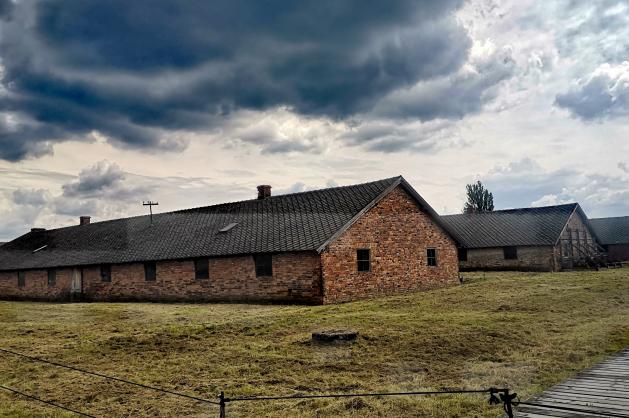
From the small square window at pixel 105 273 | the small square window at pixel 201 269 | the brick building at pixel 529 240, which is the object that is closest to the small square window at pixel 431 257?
the brick building at pixel 529 240

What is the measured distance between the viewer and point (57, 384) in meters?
11.1

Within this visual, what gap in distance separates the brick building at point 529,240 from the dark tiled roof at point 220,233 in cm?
1254

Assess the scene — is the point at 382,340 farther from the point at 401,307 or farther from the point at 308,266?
the point at 308,266

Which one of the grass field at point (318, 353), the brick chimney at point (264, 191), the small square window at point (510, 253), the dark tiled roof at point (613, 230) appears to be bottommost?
the grass field at point (318, 353)

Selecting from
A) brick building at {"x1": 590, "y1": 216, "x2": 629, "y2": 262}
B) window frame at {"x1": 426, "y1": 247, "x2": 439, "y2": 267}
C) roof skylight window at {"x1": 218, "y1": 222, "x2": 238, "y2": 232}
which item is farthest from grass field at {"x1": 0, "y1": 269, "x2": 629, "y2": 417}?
brick building at {"x1": 590, "y1": 216, "x2": 629, "y2": 262}

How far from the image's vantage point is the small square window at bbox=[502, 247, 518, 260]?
38.8 metres

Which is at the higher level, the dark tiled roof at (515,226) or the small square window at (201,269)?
the dark tiled roof at (515,226)

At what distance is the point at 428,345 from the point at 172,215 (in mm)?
25761

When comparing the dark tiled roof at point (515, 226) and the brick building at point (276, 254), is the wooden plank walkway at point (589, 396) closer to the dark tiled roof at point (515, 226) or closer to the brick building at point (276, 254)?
the brick building at point (276, 254)

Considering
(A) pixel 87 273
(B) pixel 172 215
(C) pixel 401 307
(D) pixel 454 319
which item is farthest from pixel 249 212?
(D) pixel 454 319

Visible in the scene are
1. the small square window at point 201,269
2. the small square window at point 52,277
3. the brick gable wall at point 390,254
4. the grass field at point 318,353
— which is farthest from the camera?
the small square window at point 52,277

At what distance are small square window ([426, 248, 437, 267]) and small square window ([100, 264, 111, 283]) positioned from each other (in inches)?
696

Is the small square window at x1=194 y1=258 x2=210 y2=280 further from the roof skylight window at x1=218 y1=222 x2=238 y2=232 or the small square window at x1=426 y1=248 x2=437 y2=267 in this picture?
the small square window at x1=426 y1=248 x2=437 y2=267

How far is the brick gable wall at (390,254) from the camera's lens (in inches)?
915
